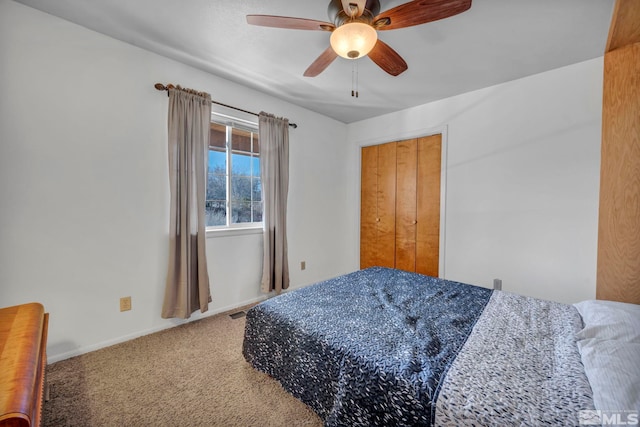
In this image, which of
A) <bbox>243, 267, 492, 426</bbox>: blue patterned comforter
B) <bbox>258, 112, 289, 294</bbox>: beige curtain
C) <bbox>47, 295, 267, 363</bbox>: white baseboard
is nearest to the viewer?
<bbox>243, 267, 492, 426</bbox>: blue patterned comforter

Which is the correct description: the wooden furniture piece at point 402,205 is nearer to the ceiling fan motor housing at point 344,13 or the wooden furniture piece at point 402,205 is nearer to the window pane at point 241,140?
the window pane at point 241,140

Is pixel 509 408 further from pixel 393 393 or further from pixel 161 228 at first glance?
pixel 161 228

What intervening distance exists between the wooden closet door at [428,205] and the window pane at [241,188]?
208 centimetres

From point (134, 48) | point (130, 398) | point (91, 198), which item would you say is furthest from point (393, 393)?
point (134, 48)

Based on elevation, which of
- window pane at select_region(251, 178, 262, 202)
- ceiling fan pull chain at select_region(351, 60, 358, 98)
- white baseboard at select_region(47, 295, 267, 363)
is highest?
ceiling fan pull chain at select_region(351, 60, 358, 98)

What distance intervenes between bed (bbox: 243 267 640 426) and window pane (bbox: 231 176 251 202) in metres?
1.48

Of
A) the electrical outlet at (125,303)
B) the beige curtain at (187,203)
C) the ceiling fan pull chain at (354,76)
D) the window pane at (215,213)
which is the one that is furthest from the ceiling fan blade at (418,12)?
the electrical outlet at (125,303)

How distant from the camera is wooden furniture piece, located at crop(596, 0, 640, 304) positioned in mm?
1699

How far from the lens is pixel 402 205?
3578mm

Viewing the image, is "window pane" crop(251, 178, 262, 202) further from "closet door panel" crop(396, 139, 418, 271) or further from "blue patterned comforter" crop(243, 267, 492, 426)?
"closet door panel" crop(396, 139, 418, 271)

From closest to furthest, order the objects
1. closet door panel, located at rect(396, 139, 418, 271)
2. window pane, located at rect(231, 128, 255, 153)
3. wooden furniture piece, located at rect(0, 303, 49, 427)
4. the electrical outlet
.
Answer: wooden furniture piece, located at rect(0, 303, 49, 427) < the electrical outlet < window pane, located at rect(231, 128, 255, 153) < closet door panel, located at rect(396, 139, 418, 271)

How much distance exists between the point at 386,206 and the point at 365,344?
2.71 meters

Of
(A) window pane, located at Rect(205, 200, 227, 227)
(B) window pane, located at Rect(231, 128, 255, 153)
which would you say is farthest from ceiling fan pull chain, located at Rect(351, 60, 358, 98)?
(A) window pane, located at Rect(205, 200, 227, 227)

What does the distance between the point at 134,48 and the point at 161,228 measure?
1489mm
